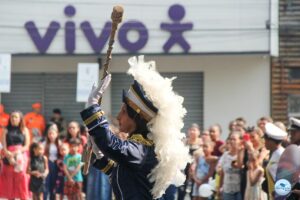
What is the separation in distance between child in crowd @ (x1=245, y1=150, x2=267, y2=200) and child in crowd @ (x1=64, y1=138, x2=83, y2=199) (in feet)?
12.7

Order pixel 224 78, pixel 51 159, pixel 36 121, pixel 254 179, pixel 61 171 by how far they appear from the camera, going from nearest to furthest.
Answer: pixel 254 179 → pixel 61 171 → pixel 51 159 → pixel 36 121 → pixel 224 78

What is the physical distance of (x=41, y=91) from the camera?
2469 cm

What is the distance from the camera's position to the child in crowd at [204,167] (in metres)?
14.4

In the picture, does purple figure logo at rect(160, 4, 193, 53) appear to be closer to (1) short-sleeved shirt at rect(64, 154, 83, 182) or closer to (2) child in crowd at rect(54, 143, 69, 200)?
(2) child in crowd at rect(54, 143, 69, 200)

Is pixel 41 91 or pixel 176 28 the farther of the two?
pixel 41 91

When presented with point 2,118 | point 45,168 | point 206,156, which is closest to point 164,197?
point 206,156

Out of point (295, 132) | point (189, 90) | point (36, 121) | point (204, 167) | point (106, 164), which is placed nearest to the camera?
point (106, 164)

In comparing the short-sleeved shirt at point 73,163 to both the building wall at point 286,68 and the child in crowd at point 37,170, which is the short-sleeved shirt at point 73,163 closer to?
the child in crowd at point 37,170

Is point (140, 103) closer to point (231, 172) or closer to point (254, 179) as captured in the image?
point (254, 179)

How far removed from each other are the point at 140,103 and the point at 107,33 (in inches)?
711

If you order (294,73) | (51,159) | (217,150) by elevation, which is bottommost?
(51,159)

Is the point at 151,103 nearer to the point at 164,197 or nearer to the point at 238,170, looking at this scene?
the point at 164,197

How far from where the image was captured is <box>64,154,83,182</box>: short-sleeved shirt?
15367mm

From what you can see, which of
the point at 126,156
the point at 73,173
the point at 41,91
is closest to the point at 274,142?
the point at 126,156
